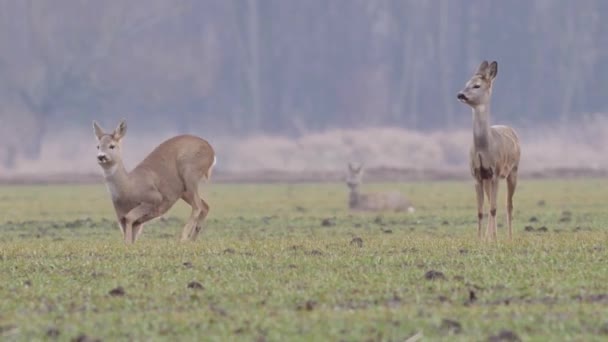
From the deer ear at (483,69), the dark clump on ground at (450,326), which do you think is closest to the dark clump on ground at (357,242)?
the deer ear at (483,69)

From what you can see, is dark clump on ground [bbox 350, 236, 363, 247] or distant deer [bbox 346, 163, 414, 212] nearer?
dark clump on ground [bbox 350, 236, 363, 247]

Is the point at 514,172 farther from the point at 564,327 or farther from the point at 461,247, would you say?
the point at 564,327

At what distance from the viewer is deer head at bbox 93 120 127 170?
20.6 metres

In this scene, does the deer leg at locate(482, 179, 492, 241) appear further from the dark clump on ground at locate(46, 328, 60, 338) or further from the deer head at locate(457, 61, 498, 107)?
the dark clump on ground at locate(46, 328, 60, 338)

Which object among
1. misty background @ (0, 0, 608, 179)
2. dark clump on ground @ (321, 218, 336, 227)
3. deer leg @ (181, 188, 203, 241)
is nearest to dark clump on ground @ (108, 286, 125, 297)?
deer leg @ (181, 188, 203, 241)

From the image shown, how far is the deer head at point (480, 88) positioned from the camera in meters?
20.2

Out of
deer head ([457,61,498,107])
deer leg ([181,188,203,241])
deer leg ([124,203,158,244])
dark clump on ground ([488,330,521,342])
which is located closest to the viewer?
dark clump on ground ([488,330,521,342])

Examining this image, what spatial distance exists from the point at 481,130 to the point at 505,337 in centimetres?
955

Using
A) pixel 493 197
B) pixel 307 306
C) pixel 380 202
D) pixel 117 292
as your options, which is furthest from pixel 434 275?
pixel 380 202

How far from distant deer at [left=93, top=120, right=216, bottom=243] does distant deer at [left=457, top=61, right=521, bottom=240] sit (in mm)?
4178

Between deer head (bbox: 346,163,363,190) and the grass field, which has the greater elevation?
deer head (bbox: 346,163,363,190)

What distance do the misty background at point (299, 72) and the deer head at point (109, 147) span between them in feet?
256

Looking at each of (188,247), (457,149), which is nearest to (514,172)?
(188,247)

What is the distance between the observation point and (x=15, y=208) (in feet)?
140
